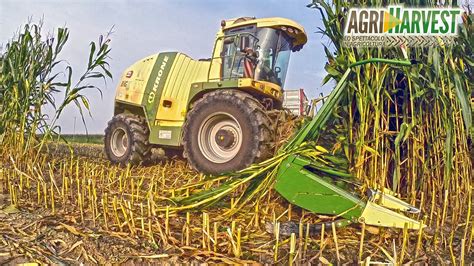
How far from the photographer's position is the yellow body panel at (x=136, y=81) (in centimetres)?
585

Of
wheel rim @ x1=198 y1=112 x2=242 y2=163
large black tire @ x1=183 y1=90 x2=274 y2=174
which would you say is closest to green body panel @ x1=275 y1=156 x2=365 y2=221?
large black tire @ x1=183 y1=90 x2=274 y2=174

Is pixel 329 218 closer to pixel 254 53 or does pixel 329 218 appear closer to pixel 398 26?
pixel 398 26

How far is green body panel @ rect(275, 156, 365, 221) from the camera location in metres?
2.27

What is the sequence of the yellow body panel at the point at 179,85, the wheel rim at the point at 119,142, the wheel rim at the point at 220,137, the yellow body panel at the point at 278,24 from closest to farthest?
1. the wheel rim at the point at 220,137
2. the yellow body panel at the point at 278,24
3. the yellow body panel at the point at 179,85
4. the wheel rim at the point at 119,142

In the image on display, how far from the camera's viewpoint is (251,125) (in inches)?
157

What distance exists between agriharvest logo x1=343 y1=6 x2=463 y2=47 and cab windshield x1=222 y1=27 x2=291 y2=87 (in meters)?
1.68

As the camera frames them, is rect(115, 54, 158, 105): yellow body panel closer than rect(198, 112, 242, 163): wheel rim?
No

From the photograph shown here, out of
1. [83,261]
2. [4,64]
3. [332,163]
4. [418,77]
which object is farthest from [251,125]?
[4,64]

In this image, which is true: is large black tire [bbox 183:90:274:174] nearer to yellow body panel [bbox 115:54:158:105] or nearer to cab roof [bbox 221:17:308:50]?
cab roof [bbox 221:17:308:50]

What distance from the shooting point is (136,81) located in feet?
19.5

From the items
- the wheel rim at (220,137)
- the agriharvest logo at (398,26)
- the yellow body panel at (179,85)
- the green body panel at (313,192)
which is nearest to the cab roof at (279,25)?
the yellow body panel at (179,85)

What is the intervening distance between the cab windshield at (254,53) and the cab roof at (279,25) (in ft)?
0.19

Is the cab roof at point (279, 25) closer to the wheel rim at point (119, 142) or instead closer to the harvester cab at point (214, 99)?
the harvester cab at point (214, 99)

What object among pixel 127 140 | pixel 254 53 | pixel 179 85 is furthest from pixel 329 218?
pixel 127 140
